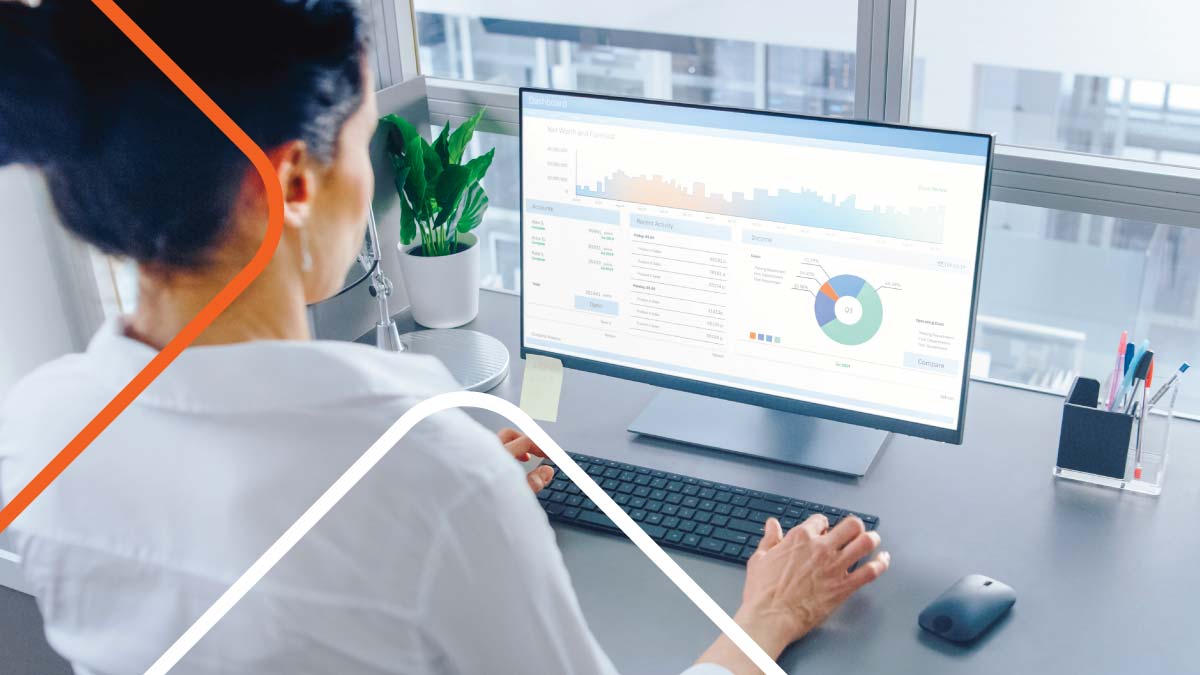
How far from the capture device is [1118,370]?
0.89 m

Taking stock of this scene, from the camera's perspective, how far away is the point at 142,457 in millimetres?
451

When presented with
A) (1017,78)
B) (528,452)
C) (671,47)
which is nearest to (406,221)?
(528,452)

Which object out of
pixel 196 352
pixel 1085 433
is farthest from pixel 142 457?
pixel 1085 433

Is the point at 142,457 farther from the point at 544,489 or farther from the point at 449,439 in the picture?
the point at 544,489

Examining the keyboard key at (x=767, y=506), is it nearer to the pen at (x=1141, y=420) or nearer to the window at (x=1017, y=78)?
the pen at (x=1141, y=420)

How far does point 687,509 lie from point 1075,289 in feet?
7.77

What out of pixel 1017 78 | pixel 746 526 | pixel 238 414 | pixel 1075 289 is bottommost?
pixel 1075 289

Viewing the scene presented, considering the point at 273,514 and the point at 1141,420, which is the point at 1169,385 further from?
the point at 273,514

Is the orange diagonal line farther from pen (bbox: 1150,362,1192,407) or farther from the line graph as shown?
pen (bbox: 1150,362,1192,407)

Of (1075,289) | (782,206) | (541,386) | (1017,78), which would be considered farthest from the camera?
(1017,78)

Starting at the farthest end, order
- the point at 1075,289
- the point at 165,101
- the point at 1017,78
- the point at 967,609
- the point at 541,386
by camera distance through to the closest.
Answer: the point at 1017,78, the point at 1075,289, the point at 541,386, the point at 967,609, the point at 165,101

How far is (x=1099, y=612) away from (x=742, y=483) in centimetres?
28

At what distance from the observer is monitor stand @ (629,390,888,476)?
94cm

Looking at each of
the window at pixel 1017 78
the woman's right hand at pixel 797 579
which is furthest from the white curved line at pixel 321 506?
the window at pixel 1017 78
